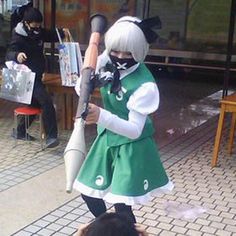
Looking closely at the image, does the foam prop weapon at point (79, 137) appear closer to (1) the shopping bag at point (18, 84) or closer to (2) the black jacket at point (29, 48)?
(1) the shopping bag at point (18, 84)

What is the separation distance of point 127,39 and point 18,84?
10.6 ft

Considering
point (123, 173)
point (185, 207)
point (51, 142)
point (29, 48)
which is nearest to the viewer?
point (123, 173)

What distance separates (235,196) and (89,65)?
8.27 feet

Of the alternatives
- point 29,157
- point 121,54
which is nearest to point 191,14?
point 29,157

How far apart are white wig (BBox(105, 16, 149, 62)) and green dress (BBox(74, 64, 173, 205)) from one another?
0.15 meters

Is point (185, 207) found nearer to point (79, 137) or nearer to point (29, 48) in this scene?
point (79, 137)

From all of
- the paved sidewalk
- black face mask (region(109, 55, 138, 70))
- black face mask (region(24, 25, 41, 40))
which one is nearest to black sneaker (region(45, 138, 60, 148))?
the paved sidewalk

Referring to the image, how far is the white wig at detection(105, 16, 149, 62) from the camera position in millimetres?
2717

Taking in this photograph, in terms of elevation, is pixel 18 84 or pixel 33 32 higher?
pixel 33 32

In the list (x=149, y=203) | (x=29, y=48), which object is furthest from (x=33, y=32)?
(x=149, y=203)

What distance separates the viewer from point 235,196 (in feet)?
14.8

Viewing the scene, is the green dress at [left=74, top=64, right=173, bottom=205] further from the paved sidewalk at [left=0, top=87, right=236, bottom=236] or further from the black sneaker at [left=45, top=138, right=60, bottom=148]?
the black sneaker at [left=45, top=138, right=60, bottom=148]

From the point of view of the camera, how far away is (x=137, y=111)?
2.70 meters

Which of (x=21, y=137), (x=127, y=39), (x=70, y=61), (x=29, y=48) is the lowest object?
(x=21, y=137)
